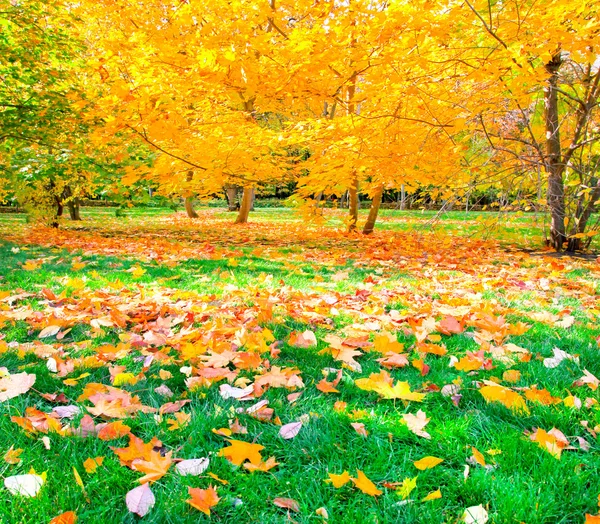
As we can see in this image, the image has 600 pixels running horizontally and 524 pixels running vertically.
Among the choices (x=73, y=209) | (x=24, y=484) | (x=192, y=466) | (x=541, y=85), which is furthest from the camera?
(x=73, y=209)

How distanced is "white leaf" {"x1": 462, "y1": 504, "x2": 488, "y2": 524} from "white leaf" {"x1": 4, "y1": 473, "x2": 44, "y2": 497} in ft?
3.90

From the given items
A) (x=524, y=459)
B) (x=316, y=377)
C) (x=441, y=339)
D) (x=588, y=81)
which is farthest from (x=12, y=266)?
(x=588, y=81)

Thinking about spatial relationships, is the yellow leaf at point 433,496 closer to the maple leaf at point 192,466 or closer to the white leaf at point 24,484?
the maple leaf at point 192,466

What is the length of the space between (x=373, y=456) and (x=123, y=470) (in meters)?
0.80

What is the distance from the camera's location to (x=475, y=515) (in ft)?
3.78

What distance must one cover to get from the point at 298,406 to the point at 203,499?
24.0 inches

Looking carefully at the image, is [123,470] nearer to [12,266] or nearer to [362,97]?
[12,266]

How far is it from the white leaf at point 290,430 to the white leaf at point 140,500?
1.57 feet

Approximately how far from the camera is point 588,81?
600cm

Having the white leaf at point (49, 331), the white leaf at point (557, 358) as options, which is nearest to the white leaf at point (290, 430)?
the white leaf at point (557, 358)

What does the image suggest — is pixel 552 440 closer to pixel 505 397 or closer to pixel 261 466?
pixel 505 397

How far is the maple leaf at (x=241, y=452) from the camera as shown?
1379 millimetres

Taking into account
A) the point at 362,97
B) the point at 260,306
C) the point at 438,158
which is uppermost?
the point at 362,97

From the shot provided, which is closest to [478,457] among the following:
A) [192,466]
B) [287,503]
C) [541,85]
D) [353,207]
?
[287,503]
